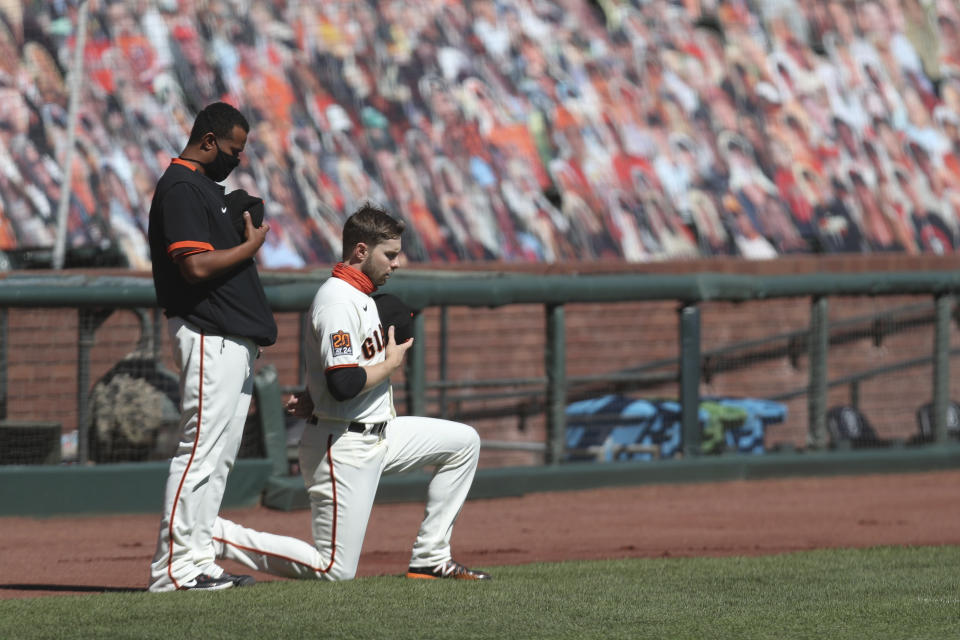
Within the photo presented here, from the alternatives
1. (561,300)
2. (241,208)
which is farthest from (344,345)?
(561,300)

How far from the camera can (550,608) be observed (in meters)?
4.40

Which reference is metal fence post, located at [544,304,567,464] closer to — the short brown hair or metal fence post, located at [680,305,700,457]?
metal fence post, located at [680,305,700,457]

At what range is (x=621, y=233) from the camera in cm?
1250

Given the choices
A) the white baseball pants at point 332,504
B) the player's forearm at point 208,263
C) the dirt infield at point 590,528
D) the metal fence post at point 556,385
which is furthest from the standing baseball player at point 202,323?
the metal fence post at point 556,385

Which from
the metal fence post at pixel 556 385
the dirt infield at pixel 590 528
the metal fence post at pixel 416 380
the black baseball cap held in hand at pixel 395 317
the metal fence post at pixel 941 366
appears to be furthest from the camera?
the metal fence post at pixel 941 366

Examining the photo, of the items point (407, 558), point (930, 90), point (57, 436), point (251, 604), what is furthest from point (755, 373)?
point (930, 90)

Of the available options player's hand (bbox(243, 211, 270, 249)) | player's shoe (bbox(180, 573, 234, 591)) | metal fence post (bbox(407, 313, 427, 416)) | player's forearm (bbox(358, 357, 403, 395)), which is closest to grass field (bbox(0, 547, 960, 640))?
player's shoe (bbox(180, 573, 234, 591))

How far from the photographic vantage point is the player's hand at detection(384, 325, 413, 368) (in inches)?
177

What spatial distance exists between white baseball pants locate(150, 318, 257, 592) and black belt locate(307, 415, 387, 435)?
26cm

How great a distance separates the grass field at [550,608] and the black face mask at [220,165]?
137cm

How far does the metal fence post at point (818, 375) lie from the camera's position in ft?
28.7

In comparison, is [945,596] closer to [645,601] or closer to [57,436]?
[645,601]

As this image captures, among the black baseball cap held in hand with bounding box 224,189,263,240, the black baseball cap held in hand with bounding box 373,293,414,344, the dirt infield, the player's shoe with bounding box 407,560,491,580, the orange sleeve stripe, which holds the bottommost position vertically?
the dirt infield

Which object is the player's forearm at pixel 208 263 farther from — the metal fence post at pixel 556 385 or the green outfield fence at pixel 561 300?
the metal fence post at pixel 556 385
